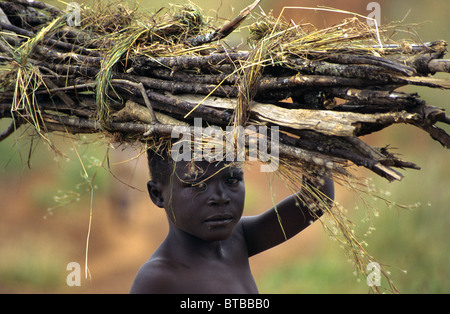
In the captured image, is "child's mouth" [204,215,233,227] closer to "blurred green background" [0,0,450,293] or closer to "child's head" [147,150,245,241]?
"child's head" [147,150,245,241]

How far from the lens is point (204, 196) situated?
2010 millimetres

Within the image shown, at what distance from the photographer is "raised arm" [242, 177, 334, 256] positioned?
7.65ft

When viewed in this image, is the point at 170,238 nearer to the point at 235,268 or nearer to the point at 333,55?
the point at 235,268

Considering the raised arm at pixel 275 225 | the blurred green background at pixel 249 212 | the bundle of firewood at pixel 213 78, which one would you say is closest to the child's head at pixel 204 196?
the bundle of firewood at pixel 213 78

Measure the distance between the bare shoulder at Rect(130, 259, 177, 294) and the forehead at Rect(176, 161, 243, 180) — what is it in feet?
1.18

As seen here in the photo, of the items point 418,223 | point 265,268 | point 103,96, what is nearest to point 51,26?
point 103,96

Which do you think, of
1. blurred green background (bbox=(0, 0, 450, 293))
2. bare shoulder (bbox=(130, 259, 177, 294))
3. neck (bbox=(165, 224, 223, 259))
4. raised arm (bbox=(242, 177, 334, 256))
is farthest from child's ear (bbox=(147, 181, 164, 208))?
blurred green background (bbox=(0, 0, 450, 293))

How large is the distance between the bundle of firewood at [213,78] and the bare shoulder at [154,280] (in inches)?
18.7

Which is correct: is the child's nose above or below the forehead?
below

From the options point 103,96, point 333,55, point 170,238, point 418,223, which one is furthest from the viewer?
point 418,223

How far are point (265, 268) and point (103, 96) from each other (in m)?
5.07

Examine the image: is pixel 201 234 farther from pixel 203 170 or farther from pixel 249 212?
pixel 249 212

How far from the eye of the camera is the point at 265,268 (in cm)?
678

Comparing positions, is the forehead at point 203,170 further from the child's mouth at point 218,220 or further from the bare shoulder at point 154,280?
the bare shoulder at point 154,280
